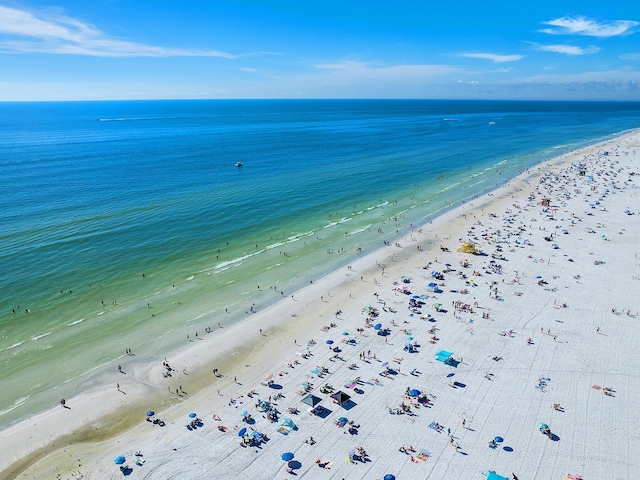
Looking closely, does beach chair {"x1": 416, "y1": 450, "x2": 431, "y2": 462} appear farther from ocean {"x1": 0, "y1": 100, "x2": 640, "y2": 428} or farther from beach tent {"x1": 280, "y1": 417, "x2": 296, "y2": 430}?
ocean {"x1": 0, "y1": 100, "x2": 640, "y2": 428}

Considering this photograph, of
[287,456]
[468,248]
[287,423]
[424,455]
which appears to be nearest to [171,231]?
[287,423]

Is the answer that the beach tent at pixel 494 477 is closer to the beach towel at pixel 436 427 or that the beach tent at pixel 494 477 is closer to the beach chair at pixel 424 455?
the beach chair at pixel 424 455

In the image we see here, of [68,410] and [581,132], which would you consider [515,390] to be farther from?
[581,132]

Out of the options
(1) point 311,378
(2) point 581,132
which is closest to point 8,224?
(1) point 311,378

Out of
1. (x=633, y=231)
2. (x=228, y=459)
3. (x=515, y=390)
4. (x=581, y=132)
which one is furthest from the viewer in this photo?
(x=581, y=132)

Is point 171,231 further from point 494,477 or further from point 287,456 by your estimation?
point 494,477
